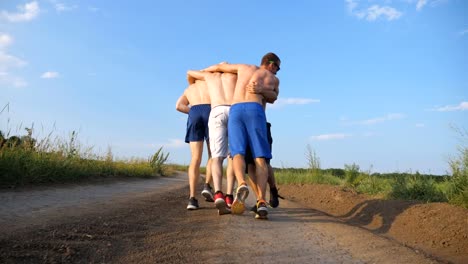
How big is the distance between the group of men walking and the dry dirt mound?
1.60 meters

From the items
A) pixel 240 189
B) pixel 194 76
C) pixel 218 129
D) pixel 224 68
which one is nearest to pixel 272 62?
pixel 224 68

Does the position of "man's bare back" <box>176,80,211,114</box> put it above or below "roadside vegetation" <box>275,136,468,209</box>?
above

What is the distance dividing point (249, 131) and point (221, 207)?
1028mm

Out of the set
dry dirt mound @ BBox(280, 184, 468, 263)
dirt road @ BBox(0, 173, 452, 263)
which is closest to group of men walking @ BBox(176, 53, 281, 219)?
dirt road @ BBox(0, 173, 452, 263)

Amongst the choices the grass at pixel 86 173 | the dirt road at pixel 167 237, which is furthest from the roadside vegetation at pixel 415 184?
the dirt road at pixel 167 237

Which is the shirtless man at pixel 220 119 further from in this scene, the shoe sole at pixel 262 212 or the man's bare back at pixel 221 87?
the shoe sole at pixel 262 212

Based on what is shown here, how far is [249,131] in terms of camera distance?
5.30m

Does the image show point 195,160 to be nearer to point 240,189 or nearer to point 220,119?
point 220,119

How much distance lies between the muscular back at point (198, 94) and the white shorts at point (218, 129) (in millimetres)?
478

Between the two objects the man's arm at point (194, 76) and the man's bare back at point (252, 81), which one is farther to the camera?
the man's arm at point (194, 76)

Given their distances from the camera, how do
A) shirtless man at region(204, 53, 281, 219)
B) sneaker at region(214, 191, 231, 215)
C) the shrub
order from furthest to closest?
the shrub → shirtless man at region(204, 53, 281, 219) → sneaker at region(214, 191, 231, 215)

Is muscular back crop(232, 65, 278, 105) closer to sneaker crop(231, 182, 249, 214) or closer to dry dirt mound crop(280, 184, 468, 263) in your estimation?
sneaker crop(231, 182, 249, 214)

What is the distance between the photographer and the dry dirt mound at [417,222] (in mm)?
4484

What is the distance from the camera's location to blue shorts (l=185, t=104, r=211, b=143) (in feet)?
19.7
